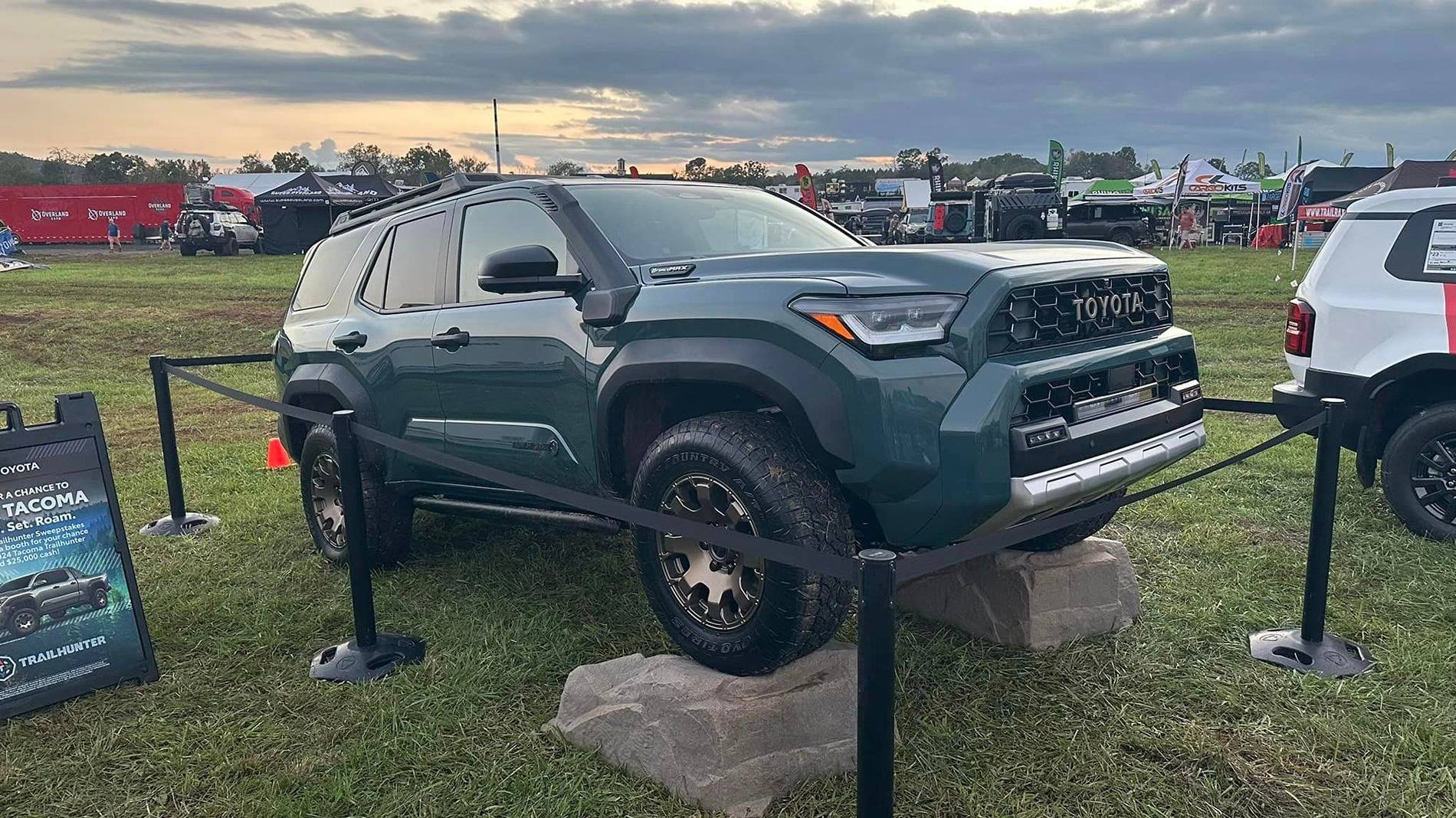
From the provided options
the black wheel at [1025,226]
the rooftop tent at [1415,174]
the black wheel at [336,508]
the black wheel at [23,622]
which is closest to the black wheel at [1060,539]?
the black wheel at [336,508]

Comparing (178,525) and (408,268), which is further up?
(408,268)

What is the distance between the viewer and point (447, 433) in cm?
431

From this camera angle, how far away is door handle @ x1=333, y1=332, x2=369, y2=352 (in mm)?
4750

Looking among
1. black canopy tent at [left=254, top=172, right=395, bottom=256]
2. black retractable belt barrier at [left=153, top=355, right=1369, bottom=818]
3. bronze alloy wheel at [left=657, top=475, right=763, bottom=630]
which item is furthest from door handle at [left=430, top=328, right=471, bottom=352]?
black canopy tent at [left=254, top=172, right=395, bottom=256]

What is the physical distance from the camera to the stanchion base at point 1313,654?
12.3ft

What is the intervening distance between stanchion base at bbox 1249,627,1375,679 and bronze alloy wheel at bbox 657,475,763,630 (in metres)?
2.12

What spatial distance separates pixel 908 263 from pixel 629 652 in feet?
6.31

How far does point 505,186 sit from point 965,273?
2.07 meters

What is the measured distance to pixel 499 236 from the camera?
422 cm

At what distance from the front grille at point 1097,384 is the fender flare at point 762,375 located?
52 centimetres

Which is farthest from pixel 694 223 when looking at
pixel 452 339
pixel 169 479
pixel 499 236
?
pixel 169 479

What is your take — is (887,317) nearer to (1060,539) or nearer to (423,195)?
(1060,539)

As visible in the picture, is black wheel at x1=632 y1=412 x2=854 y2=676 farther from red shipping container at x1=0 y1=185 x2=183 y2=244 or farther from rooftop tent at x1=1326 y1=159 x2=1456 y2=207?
red shipping container at x1=0 y1=185 x2=183 y2=244

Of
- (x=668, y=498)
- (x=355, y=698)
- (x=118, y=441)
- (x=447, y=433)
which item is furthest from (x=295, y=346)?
(x=118, y=441)
